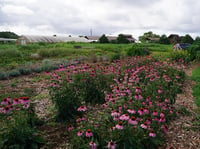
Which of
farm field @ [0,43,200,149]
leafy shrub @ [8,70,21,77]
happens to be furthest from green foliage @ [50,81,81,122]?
leafy shrub @ [8,70,21,77]

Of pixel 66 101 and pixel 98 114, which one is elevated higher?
pixel 66 101

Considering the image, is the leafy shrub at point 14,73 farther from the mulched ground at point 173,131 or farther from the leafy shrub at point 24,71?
the mulched ground at point 173,131

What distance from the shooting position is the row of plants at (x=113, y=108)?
7.39 feet

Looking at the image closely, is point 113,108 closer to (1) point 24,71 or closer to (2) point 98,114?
(2) point 98,114

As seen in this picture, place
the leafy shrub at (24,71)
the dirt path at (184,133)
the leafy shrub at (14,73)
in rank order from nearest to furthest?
the dirt path at (184,133) < the leafy shrub at (14,73) < the leafy shrub at (24,71)

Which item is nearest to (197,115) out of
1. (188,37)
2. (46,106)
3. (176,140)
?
(176,140)

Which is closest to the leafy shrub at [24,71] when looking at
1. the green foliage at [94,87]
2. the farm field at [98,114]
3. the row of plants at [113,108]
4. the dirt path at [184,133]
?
the farm field at [98,114]

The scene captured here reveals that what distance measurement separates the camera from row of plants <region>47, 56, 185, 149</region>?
2.25 metres

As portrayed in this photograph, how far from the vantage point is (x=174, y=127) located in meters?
3.44

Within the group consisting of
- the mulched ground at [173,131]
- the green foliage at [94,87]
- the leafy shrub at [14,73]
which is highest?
the green foliage at [94,87]

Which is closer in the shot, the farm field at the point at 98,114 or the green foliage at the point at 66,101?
the farm field at the point at 98,114

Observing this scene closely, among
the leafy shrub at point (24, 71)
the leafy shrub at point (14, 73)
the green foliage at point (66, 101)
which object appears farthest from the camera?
the leafy shrub at point (24, 71)

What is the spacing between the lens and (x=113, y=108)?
280 cm

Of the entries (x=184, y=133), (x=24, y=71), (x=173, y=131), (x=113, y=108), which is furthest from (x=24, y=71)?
(x=184, y=133)
